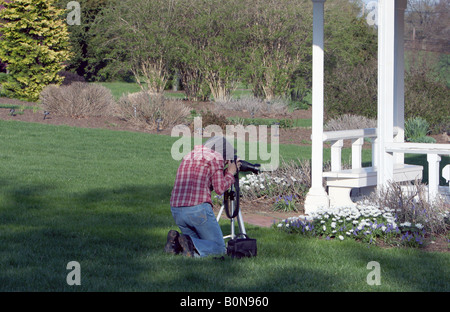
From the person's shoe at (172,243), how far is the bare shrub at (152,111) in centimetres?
1122

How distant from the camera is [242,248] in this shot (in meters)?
5.46

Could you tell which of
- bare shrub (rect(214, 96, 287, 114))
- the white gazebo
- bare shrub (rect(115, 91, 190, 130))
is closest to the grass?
the white gazebo

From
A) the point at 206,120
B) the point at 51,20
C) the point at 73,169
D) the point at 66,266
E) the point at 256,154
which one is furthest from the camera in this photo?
the point at 51,20

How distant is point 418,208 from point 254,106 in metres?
13.9

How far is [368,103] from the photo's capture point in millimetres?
17828

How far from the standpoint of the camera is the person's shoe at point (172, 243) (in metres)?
5.53

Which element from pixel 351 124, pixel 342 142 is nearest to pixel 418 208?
pixel 342 142

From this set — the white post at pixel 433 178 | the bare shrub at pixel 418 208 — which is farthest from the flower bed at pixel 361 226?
the white post at pixel 433 178

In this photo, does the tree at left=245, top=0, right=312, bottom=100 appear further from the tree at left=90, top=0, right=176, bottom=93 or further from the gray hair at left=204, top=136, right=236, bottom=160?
the gray hair at left=204, top=136, right=236, bottom=160

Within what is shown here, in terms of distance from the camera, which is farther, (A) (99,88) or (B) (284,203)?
(A) (99,88)

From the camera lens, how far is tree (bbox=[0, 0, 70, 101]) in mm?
23281
